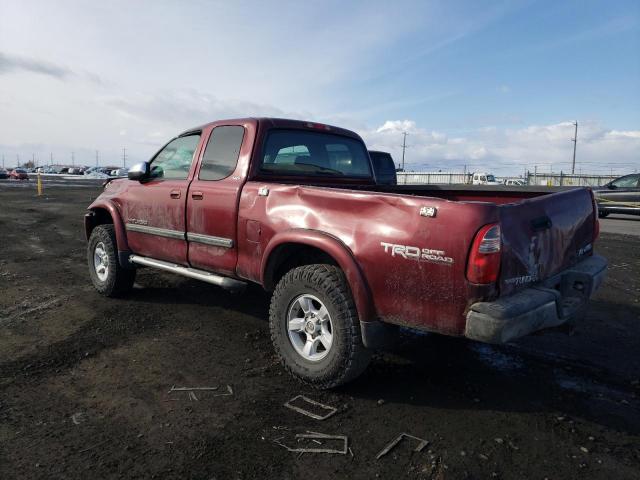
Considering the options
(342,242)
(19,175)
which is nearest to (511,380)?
(342,242)

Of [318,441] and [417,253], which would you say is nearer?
[318,441]

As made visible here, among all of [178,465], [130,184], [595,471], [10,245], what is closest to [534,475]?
[595,471]

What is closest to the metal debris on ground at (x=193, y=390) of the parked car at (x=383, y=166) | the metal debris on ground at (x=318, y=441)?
the metal debris on ground at (x=318, y=441)

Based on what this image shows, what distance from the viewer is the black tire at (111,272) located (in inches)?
213

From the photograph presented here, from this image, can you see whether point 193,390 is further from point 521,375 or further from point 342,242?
point 521,375

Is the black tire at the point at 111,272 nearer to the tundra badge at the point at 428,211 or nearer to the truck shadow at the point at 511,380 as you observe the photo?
the truck shadow at the point at 511,380

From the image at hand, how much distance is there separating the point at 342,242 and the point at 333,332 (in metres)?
0.61

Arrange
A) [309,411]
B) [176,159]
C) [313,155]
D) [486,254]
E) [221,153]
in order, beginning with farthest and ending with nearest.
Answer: [176,159] < [313,155] < [221,153] < [309,411] < [486,254]

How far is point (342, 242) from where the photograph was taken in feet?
10.4

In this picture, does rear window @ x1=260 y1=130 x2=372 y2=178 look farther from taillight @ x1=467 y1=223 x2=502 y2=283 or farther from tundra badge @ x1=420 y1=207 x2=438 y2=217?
taillight @ x1=467 y1=223 x2=502 y2=283

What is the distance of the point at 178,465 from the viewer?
246cm

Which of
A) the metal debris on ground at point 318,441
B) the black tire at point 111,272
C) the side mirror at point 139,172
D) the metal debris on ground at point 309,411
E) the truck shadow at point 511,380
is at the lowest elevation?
the metal debris on ground at point 318,441

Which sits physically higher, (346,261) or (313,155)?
(313,155)

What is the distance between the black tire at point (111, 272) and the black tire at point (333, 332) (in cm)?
277
